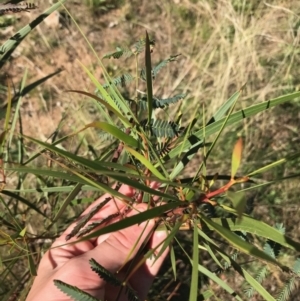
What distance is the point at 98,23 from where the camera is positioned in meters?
2.14

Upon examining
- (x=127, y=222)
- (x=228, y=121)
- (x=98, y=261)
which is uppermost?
(x=228, y=121)

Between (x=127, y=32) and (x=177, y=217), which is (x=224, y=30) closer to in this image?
(x=127, y=32)

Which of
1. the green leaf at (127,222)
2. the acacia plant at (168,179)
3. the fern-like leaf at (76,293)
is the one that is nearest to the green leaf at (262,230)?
the acacia plant at (168,179)

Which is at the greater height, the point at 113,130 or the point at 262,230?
the point at 113,130

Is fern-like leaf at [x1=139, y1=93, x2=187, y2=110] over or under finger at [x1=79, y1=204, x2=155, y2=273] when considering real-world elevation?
over

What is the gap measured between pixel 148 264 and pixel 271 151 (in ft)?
2.98

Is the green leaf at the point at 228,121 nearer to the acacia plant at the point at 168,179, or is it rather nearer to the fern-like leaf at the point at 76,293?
the acacia plant at the point at 168,179

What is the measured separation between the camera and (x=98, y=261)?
3.12 ft

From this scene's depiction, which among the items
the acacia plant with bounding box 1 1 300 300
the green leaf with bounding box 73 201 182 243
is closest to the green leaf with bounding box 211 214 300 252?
the acacia plant with bounding box 1 1 300 300

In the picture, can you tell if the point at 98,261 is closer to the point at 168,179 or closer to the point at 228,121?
the point at 168,179

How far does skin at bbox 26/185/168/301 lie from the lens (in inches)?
35.7

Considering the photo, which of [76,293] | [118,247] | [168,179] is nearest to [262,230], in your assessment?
[168,179]

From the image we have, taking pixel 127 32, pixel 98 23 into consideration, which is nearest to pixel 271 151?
pixel 127 32

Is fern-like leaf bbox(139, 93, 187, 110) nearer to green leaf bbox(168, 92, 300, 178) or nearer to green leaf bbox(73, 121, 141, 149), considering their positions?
green leaf bbox(168, 92, 300, 178)
